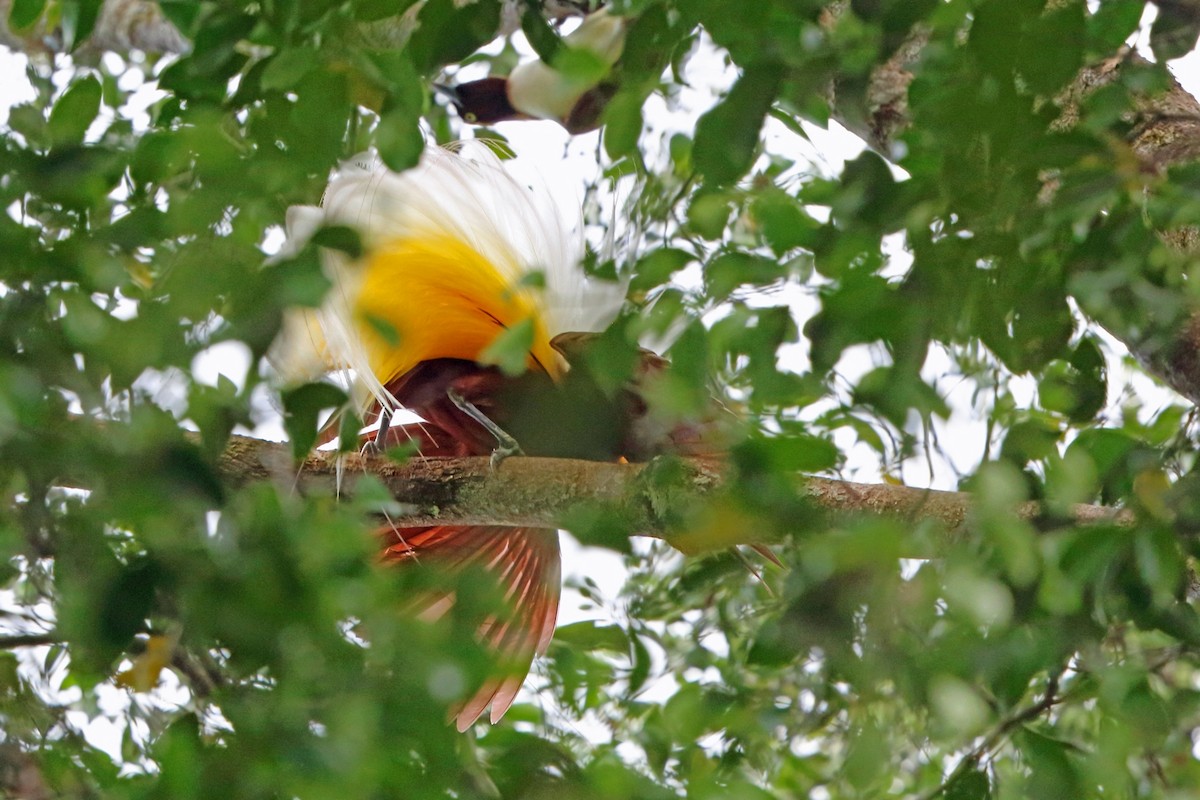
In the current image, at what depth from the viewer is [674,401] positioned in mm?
500

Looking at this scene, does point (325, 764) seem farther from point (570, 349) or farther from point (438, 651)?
point (570, 349)

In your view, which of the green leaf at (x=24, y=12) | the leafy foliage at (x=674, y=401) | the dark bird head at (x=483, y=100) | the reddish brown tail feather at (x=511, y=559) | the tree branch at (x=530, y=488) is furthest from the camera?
the dark bird head at (x=483, y=100)

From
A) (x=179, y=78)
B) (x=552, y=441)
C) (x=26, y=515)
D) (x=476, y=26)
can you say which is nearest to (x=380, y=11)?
(x=476, y=26)

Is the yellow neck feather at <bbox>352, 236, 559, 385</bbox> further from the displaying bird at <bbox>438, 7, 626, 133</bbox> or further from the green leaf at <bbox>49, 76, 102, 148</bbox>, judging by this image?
the green leaf at <bbox>49, 76, 102, 148</bbox>

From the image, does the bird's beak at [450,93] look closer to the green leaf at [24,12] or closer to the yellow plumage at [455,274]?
the yellow plumage at [455,274]

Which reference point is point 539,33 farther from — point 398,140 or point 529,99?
point 529,99

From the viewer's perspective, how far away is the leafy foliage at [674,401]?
0.46 meters

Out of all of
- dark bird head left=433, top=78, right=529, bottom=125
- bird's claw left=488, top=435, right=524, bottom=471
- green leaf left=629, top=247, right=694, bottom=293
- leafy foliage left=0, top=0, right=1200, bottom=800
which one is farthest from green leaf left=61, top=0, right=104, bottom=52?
dark bird head left=433, top=78, right=529, bottom=125

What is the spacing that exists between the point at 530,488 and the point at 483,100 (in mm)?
782

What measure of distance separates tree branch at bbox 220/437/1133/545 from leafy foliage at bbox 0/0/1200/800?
175 mm

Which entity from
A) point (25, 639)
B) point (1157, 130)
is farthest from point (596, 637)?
point (1157, 130)

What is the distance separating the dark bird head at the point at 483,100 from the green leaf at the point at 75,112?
98 cm

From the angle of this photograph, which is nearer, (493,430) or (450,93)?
(493,430)

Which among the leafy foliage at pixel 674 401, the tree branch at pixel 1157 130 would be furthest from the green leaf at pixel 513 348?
the tree branch at pixel 1157 130
